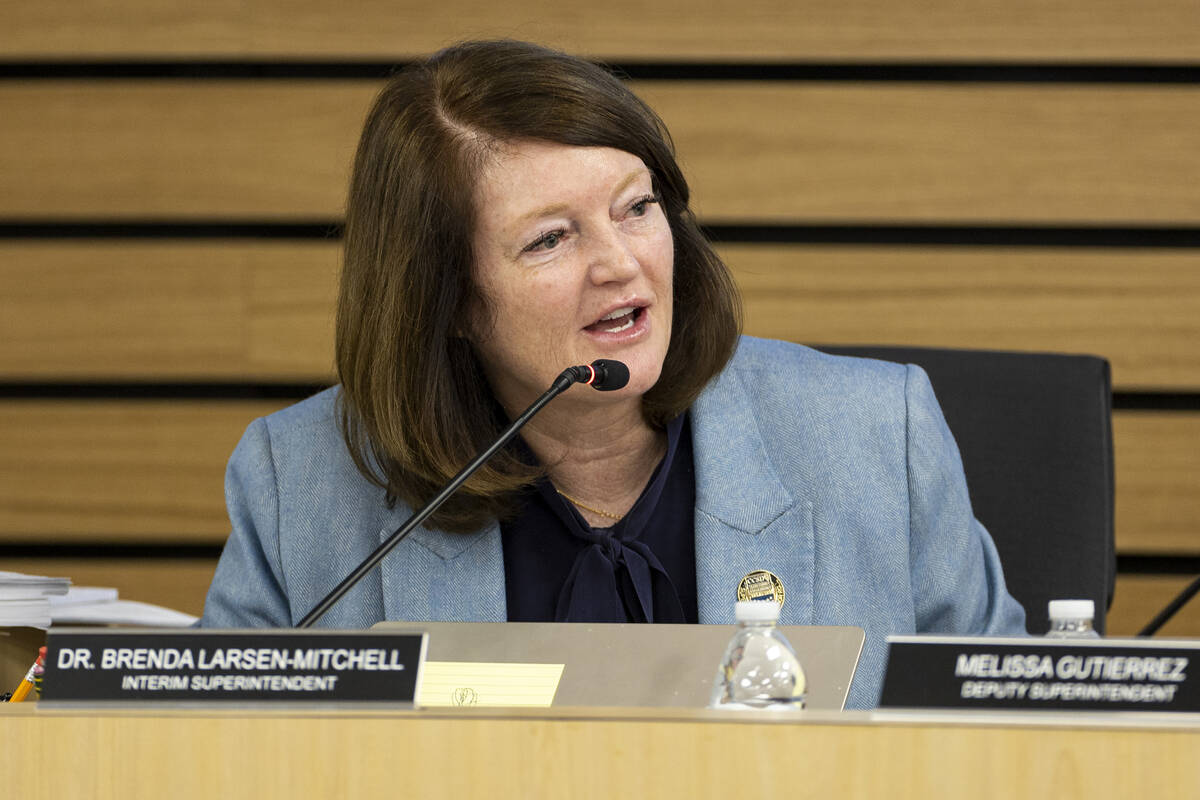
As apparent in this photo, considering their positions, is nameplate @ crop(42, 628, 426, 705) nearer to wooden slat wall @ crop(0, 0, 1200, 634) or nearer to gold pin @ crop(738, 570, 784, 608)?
gold pin @ crop(738, 570, 784, 608)

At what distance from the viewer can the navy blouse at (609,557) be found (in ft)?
4.66

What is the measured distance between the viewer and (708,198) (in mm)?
2506

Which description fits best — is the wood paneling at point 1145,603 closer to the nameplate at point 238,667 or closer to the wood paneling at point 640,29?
the wood paneling at point 640,29

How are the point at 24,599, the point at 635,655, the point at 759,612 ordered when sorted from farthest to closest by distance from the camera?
the point at 24,599, the point at 635,655, the point at 759,612

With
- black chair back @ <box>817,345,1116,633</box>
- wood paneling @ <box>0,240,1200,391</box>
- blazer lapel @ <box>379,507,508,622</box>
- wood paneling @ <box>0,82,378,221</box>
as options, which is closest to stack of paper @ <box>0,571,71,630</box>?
blazer lapel @ <box>379,507,508,622</box>

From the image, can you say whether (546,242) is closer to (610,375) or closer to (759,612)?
(610,375)

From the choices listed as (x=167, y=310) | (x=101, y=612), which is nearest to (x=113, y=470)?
(x=167, y=310)

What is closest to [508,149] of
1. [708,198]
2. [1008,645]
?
[1008,645]

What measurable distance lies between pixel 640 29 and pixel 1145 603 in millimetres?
1448

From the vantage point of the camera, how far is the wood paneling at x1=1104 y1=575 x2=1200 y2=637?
2482 millimetres

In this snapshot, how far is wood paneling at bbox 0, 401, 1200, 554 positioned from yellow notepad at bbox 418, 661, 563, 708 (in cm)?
173

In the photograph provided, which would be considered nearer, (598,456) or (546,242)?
(546,242)

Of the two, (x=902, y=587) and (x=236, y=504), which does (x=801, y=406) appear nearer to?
(x=902, y=587)

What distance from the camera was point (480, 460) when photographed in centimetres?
104
